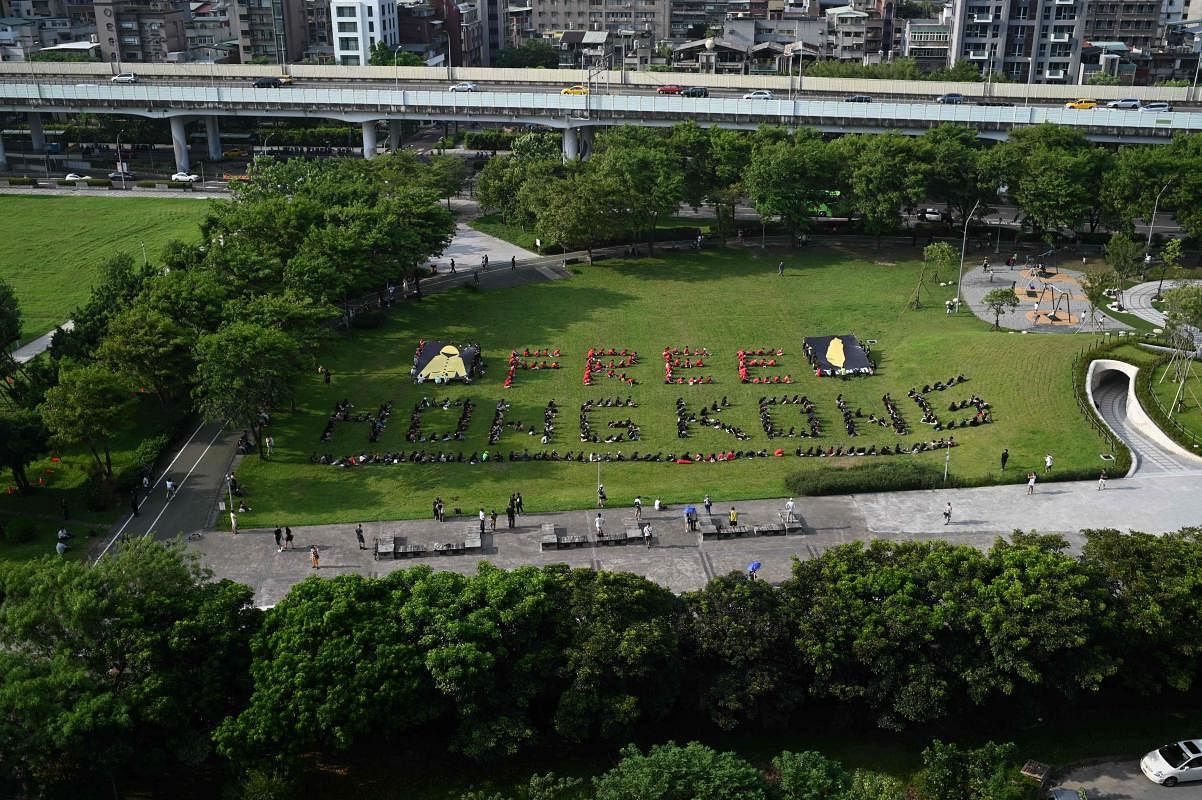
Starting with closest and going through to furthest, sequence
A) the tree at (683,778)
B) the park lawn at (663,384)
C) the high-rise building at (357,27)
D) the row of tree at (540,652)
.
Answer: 1. the tree at (683,778)
2. the row of tree at (540,652)
3. the park lawn at (663,384)
4. the high-rise building at (357,27)

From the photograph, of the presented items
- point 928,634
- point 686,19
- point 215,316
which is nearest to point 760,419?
point 928,634

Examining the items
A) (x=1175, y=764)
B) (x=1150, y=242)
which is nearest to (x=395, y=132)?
(x=1150, y=242)

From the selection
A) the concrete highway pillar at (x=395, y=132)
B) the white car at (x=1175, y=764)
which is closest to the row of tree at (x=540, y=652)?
the white car at (x=1175, y=764)

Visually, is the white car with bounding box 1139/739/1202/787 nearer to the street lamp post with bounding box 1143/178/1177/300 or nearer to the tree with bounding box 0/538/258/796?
the tree with bounding box 0/538/258/796

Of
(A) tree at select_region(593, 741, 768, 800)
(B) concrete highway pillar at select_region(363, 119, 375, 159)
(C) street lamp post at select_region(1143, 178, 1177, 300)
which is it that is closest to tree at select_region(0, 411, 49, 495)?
(A) tree at select_region(593, 741, 768, 800)

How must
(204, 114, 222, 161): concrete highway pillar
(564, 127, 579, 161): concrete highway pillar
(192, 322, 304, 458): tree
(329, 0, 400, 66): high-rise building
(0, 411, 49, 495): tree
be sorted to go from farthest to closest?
(329, 0, 400, 66): high-rise building < (204, 114, 222, 161): concrete highway pillar < (564, 127, 579, 161): concrete highway pillar < (192, 322, 304, 458): tree < (0, 411, 49, 495): tree

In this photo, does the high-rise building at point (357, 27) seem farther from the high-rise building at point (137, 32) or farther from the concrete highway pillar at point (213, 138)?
the concrete highway pillar at point (213, 138)
